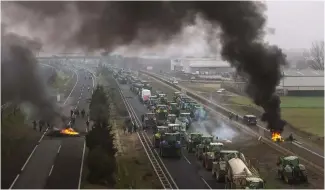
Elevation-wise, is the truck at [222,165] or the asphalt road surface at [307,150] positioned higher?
the truck at [222,165]

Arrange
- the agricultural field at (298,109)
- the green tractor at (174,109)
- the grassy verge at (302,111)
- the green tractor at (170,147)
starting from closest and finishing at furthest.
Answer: the green tractor at (170,147) → the grassy verge at (302,111) → the agricultural field at (298,109) → the green tractor at (174,109)

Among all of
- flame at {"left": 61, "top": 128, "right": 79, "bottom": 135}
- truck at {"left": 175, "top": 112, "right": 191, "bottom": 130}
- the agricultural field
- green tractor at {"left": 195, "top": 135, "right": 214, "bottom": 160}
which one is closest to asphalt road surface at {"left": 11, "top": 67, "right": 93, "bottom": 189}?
flame at {"left": 61, "top": 128, "right": 79, "bottom": 135}

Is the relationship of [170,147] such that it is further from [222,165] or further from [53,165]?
[53,165]

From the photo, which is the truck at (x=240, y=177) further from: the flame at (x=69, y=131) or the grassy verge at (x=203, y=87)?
the grassy verge at (x=203, y=87)

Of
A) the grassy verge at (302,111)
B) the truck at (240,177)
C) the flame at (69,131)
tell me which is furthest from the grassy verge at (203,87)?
the truck at (240,177)

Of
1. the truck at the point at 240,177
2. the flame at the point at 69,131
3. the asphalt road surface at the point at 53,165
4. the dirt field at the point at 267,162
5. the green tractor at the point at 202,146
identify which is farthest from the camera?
the flame at the point at 69,131

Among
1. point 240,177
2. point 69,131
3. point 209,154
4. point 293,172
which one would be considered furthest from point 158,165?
point 69,131

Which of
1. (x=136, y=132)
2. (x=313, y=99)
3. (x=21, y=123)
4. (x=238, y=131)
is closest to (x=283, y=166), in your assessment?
(x=238, y=131)
